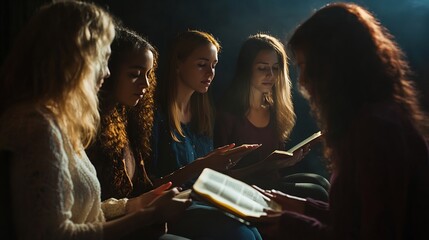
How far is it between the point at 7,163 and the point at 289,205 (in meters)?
0.78

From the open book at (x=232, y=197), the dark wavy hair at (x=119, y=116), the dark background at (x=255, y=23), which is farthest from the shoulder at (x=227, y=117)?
the open book at (x=232, y=197)

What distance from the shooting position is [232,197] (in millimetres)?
1297

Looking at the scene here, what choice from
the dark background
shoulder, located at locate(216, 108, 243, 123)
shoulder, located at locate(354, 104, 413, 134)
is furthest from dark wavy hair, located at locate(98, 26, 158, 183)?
shoulder, located at locate(354, 104, 413, 134)

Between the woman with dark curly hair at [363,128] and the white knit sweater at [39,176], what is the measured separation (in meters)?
0.53

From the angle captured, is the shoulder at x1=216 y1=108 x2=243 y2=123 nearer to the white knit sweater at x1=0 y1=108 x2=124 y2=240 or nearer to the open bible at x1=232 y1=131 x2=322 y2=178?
the open bible at x1=232 y1=131 x2=322 y2=178

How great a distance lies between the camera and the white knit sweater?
43.0 inches

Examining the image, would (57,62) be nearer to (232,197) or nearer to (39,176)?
(39,176)

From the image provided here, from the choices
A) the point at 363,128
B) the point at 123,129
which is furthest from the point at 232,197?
the point at 123,129

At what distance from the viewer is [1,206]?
111cm

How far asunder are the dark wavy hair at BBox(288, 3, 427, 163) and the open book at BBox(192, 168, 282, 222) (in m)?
0.26

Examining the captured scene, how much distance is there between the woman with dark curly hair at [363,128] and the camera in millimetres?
1040

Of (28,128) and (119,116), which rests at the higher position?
(28,128)

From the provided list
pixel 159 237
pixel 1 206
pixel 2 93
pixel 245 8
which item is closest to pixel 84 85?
pixel 2 93

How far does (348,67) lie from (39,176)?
2.50 feet
